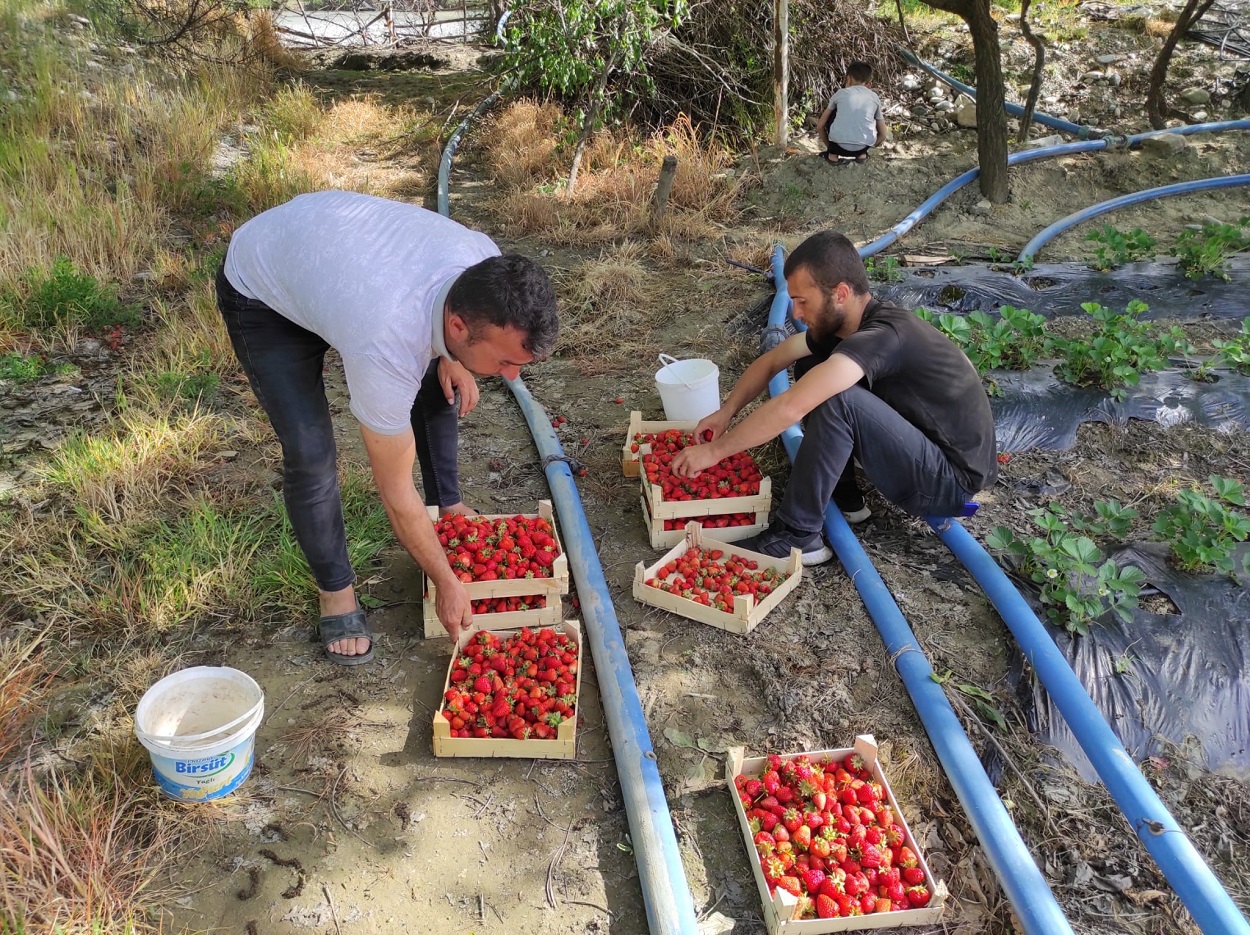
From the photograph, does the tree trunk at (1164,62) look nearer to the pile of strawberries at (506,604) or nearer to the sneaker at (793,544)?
the sneaker at (793,544)

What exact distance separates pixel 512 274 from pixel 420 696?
4.79 ft

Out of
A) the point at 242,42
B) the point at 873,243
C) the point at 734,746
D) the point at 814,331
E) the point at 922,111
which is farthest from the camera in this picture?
the point at 242,42

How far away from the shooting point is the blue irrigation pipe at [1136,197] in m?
6.18

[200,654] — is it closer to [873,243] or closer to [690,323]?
[690,323]

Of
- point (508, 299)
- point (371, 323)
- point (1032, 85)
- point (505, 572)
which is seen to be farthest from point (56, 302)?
point (1032, 85)

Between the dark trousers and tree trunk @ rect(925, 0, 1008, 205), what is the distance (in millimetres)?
4584

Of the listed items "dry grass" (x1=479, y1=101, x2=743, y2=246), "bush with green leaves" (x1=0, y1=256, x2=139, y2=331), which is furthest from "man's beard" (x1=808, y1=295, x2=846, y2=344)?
"bush with green leaves" (x1=0, y1=256, x2=139, y2=331)

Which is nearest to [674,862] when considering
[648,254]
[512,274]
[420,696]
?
[420,696]

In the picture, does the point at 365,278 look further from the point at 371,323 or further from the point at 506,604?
the point at 506,604

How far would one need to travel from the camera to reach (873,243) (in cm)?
605

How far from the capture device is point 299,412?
256 centimetres

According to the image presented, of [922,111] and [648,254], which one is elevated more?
[922,111]

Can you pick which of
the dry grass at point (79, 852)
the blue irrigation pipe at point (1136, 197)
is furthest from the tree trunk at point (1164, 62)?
the dry grass at point (79, 852)

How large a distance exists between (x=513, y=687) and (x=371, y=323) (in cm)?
116
